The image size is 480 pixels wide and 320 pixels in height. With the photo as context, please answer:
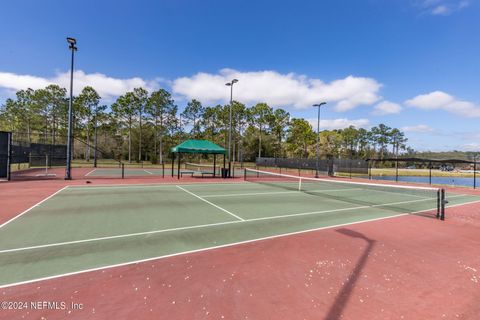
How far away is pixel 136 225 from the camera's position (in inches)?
295

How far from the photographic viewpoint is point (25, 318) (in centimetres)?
316

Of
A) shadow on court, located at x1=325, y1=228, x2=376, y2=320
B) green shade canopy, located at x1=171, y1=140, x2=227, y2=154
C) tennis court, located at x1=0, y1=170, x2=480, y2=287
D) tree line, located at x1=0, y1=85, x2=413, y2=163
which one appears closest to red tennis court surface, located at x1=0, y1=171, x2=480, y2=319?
shadow on court, located at x1=325, y1=228, x2=376, y2=320

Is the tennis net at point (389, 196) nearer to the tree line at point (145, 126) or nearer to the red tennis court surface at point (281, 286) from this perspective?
the red tennis court surface at point (281, 286)

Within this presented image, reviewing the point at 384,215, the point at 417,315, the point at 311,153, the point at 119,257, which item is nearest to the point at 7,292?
→ the point at 119,257

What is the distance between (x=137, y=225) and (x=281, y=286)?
504 cm

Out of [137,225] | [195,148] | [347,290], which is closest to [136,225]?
[137,225]

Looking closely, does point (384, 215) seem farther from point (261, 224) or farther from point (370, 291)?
point (370, 291)

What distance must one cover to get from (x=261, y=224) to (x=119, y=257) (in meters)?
4.22

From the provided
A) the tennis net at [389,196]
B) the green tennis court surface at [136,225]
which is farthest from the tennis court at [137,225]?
the tennis net at [389,196]

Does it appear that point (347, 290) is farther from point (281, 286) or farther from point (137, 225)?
point (137, 225)

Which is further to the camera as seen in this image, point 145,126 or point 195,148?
point 145,126

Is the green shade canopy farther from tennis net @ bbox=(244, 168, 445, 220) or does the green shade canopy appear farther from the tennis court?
the tennis court

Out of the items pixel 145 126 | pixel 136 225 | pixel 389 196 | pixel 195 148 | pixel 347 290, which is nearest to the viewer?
pixel 347 290

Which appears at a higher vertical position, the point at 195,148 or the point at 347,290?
the point at 195,148
